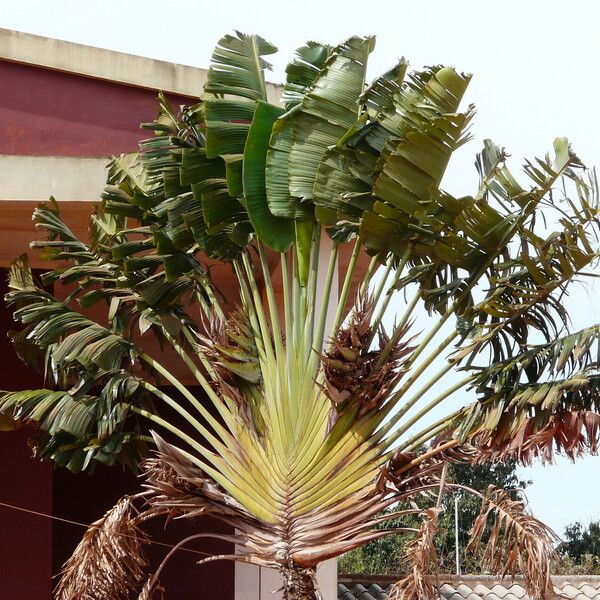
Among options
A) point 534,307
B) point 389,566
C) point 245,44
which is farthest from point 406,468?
point 389,566

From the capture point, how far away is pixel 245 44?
775 cm

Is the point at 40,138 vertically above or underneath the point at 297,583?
above

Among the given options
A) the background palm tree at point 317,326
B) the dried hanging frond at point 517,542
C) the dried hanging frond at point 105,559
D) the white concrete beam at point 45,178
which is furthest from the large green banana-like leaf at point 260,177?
the dried hanging frond at point 517,542

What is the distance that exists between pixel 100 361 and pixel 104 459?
64 centimetres

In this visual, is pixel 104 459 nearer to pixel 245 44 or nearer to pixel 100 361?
pixel 100 361

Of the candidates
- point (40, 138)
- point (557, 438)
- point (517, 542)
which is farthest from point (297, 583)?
point (40, 138)

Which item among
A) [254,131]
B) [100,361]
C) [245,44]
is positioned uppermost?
[245,44]

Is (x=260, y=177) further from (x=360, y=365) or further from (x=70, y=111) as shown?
(x=70, y=111)

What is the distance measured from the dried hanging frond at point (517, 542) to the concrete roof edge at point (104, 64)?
4.11 meters

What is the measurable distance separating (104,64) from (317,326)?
9.94ft

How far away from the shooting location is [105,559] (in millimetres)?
6836

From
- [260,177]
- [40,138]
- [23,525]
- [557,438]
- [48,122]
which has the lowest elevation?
[23,525]

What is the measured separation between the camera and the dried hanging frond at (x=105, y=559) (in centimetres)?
681

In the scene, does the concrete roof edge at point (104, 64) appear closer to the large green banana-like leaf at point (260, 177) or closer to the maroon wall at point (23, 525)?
the large green banana-like leaf at point (260, 177)
